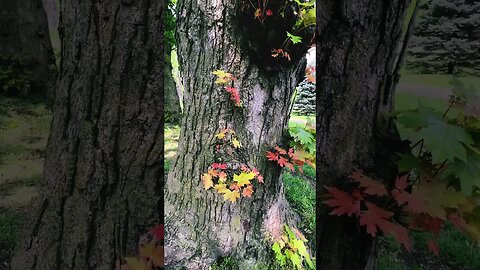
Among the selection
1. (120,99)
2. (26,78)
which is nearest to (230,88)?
(120,99)

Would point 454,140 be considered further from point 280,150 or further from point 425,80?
point 425,80

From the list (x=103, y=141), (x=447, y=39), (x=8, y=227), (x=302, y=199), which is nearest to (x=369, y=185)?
(x=302, y=199)

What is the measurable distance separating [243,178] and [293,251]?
9.9 inches

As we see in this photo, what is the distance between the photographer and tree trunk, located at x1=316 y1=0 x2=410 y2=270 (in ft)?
4.30

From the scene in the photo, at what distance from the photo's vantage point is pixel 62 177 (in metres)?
1.40

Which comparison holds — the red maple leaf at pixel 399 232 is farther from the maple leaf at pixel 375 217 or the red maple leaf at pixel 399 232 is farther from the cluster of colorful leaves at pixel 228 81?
the cluster of colorful leaves at pixel 228 81

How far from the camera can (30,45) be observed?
1656mm

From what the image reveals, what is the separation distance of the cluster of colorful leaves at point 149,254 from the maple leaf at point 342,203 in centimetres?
50

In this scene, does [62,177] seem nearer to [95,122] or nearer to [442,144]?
[95,122]

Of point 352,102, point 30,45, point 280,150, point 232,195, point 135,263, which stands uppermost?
point 30,45

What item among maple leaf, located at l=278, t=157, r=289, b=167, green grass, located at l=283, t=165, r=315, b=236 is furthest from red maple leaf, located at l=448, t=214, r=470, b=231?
maple leaf, located at l=278, t=157, r=289, b=167

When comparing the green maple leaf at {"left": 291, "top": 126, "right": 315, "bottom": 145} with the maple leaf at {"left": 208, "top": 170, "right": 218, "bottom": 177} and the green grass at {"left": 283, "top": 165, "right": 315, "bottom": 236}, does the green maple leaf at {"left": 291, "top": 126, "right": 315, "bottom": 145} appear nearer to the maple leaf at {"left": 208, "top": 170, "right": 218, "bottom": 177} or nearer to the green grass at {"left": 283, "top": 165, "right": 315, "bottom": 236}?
the green grass at {"left": 283, "top": 165, "right": 315, "bottom": 236}

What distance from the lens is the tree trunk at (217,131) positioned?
1.17 meters

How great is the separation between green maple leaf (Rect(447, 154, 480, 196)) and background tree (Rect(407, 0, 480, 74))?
0.87m
